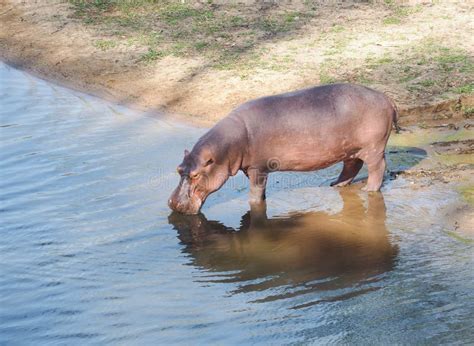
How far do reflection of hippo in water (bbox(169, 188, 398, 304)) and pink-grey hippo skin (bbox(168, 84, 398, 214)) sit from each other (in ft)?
1.20

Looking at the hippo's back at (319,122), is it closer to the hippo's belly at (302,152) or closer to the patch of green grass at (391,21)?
the hippo's belly at (302,152)

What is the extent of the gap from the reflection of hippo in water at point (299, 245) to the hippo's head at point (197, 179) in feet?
0.43

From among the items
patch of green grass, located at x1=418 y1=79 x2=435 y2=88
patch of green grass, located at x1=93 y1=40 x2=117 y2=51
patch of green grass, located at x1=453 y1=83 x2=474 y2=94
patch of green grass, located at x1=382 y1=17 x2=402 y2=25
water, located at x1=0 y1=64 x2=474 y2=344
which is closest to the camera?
water, located at x1=0 y1=64 x2=474 y2=344

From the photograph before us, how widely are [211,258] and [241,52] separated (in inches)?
243

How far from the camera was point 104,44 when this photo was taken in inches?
544

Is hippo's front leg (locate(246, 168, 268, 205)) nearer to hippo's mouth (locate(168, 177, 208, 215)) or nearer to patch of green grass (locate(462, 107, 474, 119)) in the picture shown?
hippo's mouth (locate(168, 177, 208, 215))

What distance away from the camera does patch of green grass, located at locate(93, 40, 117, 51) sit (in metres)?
13.7

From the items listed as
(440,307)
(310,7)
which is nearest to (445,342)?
(440,307)

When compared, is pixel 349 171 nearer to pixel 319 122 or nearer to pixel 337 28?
pixel 319 122

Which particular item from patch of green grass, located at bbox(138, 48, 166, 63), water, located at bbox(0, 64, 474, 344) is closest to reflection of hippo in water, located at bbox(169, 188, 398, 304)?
water, located at bbox(0, 64, 474, 344)

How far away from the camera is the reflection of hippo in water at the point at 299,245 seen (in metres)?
6.67

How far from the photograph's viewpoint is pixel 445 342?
5367 millimetres

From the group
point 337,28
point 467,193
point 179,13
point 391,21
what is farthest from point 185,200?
point 179,13

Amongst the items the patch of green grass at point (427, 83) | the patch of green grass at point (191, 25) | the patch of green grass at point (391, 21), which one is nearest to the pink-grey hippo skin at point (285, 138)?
the patch of green grass at point (427, 83)
